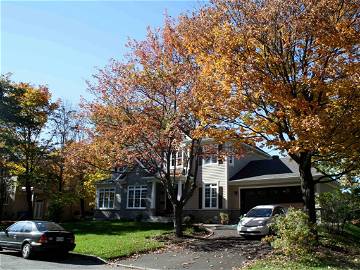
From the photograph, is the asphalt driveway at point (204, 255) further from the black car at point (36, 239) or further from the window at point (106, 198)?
the window at point (106, 198)

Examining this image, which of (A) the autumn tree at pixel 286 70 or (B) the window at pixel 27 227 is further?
(B) the window at pixel 27 227

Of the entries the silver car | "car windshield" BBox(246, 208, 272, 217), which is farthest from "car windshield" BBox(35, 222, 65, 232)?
"car windshield" BBox(246, 208, 272, 217)

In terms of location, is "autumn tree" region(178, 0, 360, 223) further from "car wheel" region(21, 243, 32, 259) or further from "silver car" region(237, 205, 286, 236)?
"car wheel" region(21, 243, 32, 259)

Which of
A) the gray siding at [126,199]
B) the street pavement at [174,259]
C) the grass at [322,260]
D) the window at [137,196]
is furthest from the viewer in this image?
the window at [137,196]

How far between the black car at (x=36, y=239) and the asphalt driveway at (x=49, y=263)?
0.38 meters

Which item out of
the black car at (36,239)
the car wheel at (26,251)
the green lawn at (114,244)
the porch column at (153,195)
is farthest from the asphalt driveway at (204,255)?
the porch column at (153,195)

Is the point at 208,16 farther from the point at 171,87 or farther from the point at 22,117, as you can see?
the point at 22,117

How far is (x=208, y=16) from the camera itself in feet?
50.5

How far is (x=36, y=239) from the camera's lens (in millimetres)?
16500

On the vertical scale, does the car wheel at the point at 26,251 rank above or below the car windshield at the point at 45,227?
below

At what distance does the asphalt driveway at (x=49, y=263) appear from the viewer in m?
14.4

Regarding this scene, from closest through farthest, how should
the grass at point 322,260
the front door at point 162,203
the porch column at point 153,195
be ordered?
the grass at point 322,260
the porch column at point 153,195
the front door at point 162,203

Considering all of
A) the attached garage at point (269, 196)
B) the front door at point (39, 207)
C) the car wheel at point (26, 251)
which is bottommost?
the car wheel at point (26, 251)

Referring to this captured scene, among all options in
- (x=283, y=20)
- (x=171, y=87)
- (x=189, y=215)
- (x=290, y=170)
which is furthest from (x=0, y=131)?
(x=283, y=20)
